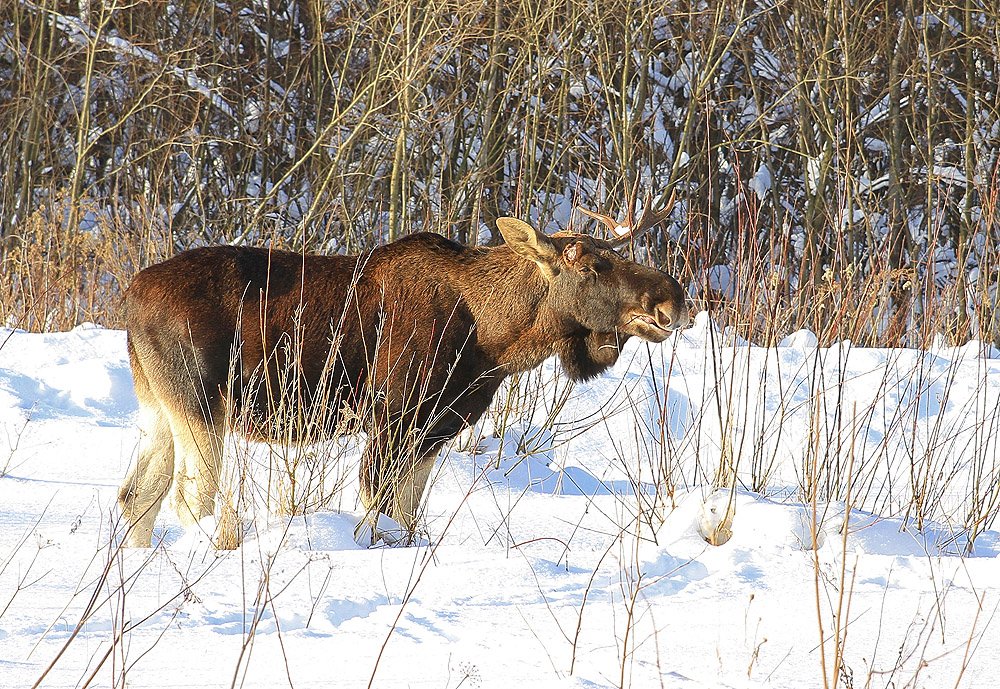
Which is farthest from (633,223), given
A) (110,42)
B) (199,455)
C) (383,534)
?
(110,42)

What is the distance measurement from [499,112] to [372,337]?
10.3m

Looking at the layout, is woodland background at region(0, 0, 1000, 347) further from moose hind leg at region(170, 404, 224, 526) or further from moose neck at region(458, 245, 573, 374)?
moose hind leg at region(170, 404, 224, 526)

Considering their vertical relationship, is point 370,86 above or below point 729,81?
below

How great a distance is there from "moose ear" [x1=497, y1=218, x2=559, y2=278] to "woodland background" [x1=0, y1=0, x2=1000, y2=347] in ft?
23.5

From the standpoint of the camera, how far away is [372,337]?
5258 mm

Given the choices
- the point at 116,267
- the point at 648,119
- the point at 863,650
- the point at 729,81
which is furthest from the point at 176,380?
the point at 729,81

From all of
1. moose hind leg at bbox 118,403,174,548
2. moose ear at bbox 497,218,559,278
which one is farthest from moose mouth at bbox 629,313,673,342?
moose hind leg at bbox 118,403,174,548

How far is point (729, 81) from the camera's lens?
1777 cm

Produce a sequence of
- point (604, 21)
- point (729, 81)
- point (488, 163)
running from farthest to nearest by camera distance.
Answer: point (729, 81) < point (488, 163) < point (604, 21)

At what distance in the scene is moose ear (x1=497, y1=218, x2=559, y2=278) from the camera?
538cm

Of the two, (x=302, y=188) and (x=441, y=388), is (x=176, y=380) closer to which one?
(x=441, y=388)

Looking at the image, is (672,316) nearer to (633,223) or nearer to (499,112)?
(633,223)

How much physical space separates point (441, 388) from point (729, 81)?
13.8 meters

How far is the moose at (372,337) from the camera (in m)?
4.91
